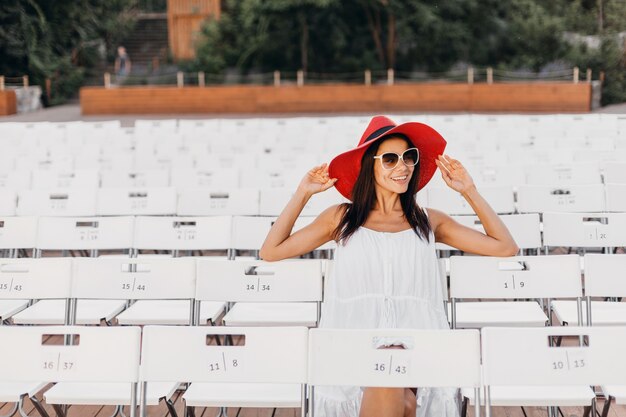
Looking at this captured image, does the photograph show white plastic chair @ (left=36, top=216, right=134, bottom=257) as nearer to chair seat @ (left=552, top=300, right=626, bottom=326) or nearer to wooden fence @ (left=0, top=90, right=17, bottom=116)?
chair seat @ (left=552, top=300, right=626, bottom=326)

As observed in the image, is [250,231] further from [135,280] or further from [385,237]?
[385,237]

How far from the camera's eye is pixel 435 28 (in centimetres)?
2652

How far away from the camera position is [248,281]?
4062 mm

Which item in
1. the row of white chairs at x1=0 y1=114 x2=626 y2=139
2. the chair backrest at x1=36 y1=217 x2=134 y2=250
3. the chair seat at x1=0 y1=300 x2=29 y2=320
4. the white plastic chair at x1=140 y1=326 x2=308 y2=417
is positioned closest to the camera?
the white plastic chair at x1=140 y1=326 x2=308 y2=417

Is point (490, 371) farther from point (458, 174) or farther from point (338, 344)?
point (458, 174)

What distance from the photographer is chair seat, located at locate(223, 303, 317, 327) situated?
4.43m

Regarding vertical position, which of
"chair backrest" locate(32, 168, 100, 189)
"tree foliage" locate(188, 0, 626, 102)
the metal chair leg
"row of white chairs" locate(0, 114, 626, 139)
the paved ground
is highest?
"tree foliage" locate(188, 0, 626, 102)

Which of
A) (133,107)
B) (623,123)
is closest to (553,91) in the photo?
(623,123)

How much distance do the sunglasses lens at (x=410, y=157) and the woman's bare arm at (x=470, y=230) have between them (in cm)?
21

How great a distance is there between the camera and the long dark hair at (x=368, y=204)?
3.56 metres

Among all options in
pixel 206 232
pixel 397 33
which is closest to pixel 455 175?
pixel 206 232

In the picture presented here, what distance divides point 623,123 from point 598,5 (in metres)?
17.9

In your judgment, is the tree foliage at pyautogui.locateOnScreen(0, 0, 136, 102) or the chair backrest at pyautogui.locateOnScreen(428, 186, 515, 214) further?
the tree foliage at pyautogui.locateOnScreen(0, 0, 136, 102)

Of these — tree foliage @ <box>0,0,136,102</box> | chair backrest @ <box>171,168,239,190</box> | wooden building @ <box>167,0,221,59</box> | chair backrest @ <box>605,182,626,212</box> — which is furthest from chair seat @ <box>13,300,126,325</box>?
wooden building @ <box>167,0,221,59</box>
